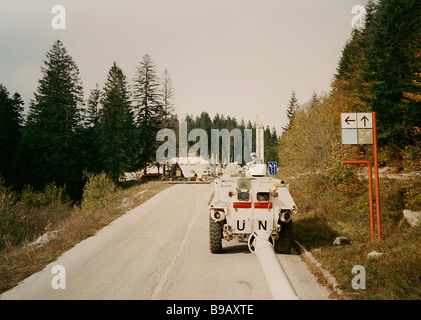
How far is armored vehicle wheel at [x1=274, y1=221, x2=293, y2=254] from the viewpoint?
27.0 feet

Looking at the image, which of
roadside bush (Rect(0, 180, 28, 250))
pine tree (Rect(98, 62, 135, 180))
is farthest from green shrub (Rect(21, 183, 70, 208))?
pine tree (Rect(98, 62, 135, 180))

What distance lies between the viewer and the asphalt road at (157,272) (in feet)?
19.0

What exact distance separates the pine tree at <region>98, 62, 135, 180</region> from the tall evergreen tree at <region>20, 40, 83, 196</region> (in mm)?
4742

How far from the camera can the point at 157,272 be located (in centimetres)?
703

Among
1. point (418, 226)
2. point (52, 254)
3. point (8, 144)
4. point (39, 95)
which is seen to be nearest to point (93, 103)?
point (39, 95)

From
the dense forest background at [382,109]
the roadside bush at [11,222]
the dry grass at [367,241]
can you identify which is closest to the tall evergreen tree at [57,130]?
the roadside bush at [11,222]

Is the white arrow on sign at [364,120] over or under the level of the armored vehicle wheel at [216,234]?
over

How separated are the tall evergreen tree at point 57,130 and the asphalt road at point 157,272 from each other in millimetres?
28199

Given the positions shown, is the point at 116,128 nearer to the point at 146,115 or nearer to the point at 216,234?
the point at 146,115

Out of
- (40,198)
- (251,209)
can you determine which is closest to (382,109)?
(251,209)

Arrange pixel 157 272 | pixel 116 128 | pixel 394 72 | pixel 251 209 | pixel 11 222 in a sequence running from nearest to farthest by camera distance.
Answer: pixel 157 272 < pixel 251 209 < pixel 11 222 < pixel 394 72 < pixel 116 128

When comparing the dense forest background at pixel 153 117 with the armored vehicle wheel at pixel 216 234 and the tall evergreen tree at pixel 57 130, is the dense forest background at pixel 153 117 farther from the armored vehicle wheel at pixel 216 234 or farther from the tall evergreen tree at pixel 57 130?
the armored vehicle wheel at pixel 216 234

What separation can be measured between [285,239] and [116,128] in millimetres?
39007
